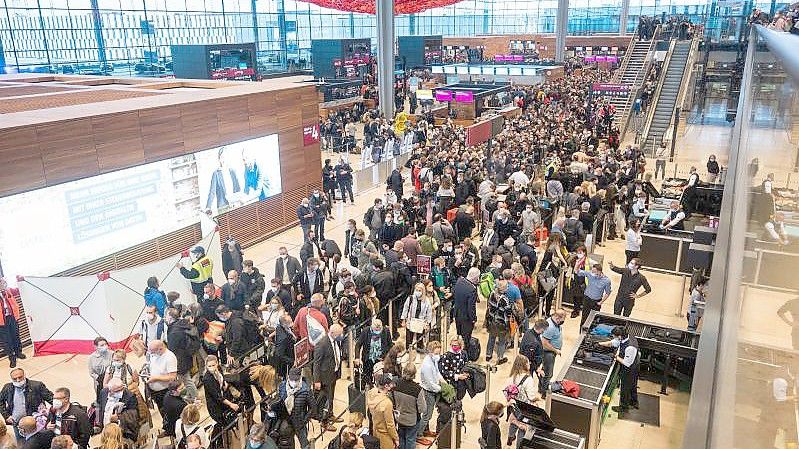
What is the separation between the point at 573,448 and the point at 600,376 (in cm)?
170

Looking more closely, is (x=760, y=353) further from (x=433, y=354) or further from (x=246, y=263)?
(x=246, y=263)

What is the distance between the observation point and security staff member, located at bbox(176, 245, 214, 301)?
10242 millimetres

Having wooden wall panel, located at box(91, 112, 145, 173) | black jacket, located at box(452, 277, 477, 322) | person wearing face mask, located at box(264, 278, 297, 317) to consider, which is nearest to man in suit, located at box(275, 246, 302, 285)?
person wearing face mask, located at box(264, 278, 297, 317)

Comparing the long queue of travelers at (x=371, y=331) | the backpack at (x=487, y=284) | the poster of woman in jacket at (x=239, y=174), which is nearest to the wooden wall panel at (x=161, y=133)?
the poster of woman in jacket at (x=239, y=174)

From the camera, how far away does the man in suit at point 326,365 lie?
7172mm

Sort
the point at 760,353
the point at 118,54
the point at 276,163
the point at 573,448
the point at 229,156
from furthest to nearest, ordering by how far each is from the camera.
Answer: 1. the point at 118,54
2. the point at 276,163
3. the point at 229,156
4. the point at 573,448
5. the point at 760,353

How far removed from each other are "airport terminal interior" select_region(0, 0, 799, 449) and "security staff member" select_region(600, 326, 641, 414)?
0.04m

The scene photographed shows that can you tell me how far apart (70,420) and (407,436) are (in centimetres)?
354

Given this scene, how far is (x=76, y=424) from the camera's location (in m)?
6.11

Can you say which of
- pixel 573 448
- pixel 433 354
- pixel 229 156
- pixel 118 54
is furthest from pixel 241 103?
pixel 118 54

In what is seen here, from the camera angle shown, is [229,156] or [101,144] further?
[229,156]

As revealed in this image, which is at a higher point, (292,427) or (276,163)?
(276,163)

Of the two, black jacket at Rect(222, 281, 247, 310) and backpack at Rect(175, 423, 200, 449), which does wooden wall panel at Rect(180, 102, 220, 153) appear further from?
backpack at Rect(175, 423, 200, 449)

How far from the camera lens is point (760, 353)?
113 cm
